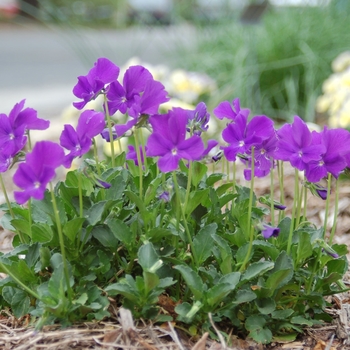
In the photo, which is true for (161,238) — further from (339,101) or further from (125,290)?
(339,101)

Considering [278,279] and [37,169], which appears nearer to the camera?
[37,169]

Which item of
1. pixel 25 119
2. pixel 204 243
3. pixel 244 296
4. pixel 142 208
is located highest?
pixel 25 119

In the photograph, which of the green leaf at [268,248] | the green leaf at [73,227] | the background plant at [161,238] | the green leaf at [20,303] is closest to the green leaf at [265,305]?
the background plant at [161,238]

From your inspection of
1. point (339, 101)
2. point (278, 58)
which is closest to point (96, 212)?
point (339, 101)

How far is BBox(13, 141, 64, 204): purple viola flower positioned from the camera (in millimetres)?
1182

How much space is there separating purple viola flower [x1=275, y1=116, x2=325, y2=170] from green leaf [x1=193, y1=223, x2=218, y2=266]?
10.0 inches

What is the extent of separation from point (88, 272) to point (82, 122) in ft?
1.28

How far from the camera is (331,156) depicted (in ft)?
4.58

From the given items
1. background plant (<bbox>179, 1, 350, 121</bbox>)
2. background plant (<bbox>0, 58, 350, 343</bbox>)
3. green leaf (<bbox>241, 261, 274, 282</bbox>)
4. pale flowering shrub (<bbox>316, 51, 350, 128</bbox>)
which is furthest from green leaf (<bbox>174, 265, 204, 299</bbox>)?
background plant (<bbox>179, 1, 350, 121</bbox>)

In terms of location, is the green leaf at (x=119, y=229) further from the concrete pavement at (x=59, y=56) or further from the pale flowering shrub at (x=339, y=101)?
the concrete pavement at (x=59, y=56)

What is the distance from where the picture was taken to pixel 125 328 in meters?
1.33

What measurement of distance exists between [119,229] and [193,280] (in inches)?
8.6

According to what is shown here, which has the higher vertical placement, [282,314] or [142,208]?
[142,208]

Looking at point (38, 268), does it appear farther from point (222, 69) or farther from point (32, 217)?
point (222, 69)
